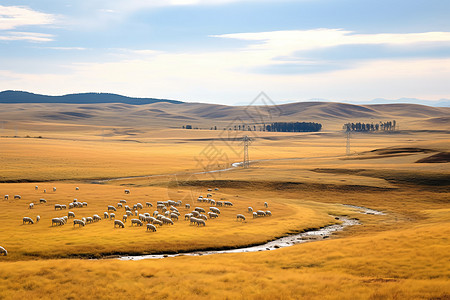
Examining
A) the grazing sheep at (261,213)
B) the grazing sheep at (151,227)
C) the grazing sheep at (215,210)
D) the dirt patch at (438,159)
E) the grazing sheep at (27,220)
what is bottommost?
the grazing sheep at (261,213)

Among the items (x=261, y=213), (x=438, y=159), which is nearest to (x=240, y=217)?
(x=261, y=213)

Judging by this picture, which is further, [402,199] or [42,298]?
[402,199]

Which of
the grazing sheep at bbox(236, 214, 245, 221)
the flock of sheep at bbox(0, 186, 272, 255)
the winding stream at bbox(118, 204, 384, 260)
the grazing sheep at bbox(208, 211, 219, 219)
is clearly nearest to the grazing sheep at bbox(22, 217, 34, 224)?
the flock of sheep at bbox(0, 186, 272, 255)

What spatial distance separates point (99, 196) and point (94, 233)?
23387 mm

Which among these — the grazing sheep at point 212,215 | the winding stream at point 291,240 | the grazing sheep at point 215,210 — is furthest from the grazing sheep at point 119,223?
the grazing sheep at point 215,210

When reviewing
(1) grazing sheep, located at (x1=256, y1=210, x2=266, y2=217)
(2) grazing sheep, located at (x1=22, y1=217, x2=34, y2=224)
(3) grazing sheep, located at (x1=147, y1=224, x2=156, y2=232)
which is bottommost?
(1) grazing sheep, located at (x1=256, y1=210, x2=266, y2=217)

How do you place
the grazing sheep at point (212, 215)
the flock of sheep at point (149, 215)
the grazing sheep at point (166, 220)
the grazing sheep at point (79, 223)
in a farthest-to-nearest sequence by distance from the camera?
the grazing sheep at point (212, 215) → the grazing sheep at point (166, 220) → the flock of sheep at point (149, 215) → the grazing sheep at point (79, 223)

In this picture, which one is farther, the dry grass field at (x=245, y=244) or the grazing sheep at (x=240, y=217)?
the grazing sheep at (x=240, y=217)

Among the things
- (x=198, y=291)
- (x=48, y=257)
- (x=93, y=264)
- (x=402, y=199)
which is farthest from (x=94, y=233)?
(x=402, y=199)

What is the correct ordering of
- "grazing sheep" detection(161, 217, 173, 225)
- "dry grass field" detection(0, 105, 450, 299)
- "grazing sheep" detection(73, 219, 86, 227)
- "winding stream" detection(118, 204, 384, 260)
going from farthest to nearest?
"grazing sheep" detection(161, 217, 173, 225)
"grazing sheep" detection(73, 219, 86, 227)
"winding stream" detection(118, 204, 384, 260)
"dry grass field" detection(0, 105, 450, 299)

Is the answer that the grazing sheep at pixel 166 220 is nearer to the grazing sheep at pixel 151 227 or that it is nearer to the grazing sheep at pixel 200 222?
the grazing sheep at pixel 200 222

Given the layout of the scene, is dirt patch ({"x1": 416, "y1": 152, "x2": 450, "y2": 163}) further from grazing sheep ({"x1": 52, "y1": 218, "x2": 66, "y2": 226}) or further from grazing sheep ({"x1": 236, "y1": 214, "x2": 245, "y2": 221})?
grazing sheep ({"x1": 52, "y1": 218, "x2": 66, "y2": 226})

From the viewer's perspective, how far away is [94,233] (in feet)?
127

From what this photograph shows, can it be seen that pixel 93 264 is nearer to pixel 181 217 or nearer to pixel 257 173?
pixel 181 217
